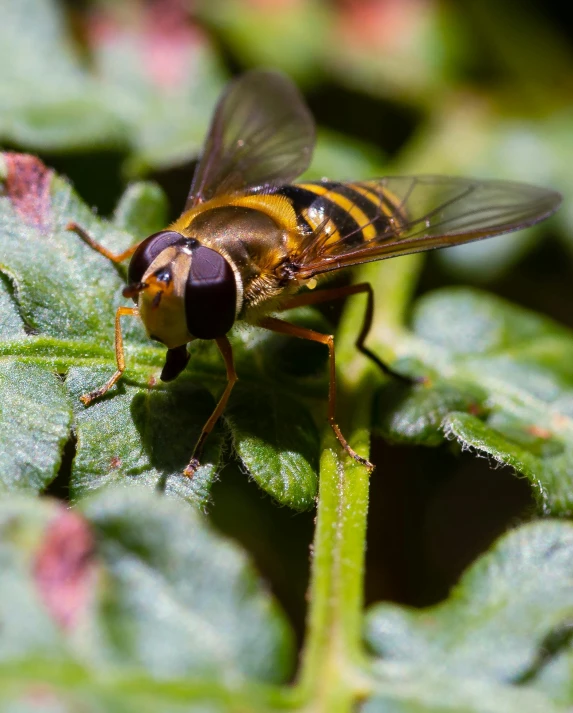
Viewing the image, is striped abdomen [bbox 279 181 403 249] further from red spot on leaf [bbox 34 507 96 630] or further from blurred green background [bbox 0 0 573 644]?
red spot on leaf [bbox 34 507 96 630]

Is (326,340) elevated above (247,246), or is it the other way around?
(247,246)

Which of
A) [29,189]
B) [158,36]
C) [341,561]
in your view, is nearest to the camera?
[341,561]

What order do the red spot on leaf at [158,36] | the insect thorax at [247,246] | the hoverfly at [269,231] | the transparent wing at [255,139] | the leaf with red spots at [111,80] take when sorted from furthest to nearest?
the red spot on leaf at [158,36] → the leaf with red spots at [111,80] → the transparent wing at [255,139] → the insect thorax at [247,246] → the hoverfly at [269,231]

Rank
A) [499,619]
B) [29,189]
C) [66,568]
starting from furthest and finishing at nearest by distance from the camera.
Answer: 1. [29,189]
2. [499,619]
3. [66,568]

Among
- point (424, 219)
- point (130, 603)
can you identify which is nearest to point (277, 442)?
point (130, 603)

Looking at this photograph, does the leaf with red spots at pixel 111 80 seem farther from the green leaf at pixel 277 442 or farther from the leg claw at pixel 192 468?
the leg claw at pixel 192 468

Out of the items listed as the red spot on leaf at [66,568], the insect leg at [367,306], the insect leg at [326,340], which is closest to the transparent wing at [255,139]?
the insect leg at [367,306]

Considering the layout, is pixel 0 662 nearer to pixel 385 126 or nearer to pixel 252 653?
pixel 252 653

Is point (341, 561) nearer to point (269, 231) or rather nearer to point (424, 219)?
point (269, 231)
